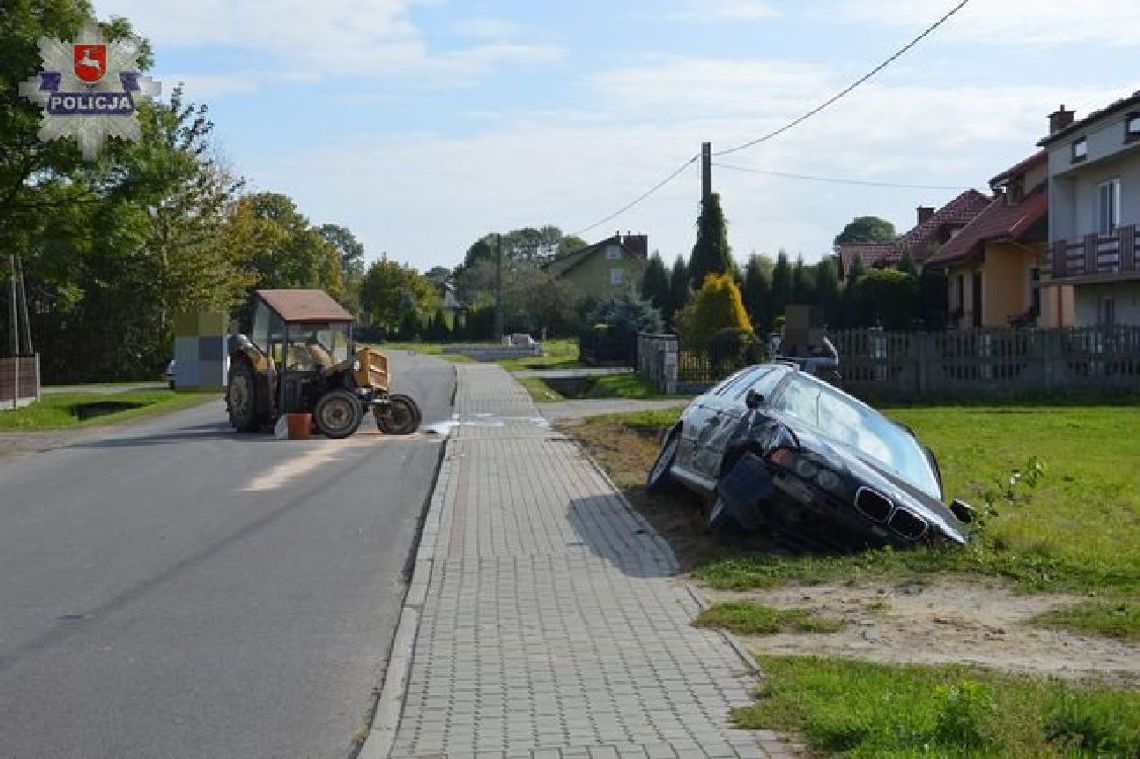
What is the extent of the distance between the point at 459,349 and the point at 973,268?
35.7 metres

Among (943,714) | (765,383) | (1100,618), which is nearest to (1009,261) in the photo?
(765,383)

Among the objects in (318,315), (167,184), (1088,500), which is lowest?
(1088,500)

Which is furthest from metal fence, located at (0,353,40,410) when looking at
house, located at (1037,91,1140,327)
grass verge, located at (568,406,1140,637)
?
house, located at (1037,91,1140,327)

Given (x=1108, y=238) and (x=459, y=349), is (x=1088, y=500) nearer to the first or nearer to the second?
(x=1108, y=238)

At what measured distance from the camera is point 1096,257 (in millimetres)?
37156

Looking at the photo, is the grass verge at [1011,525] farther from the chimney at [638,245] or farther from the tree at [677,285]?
the chimney at [638,245]

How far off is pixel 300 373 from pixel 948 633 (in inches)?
734

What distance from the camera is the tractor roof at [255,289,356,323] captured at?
85.1 feet

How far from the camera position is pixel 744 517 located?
37.4 feet

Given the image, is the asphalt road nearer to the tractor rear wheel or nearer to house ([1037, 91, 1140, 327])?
the tractor rear wheel

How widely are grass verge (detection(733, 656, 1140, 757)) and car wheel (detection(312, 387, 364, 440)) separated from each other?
17.7 m

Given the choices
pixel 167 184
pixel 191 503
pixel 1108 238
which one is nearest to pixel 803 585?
pixel 191 503

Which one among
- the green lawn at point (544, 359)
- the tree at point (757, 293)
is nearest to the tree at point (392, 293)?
the green lawn at point (544, 359)

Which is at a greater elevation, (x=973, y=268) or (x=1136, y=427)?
(x=973, y=268)
